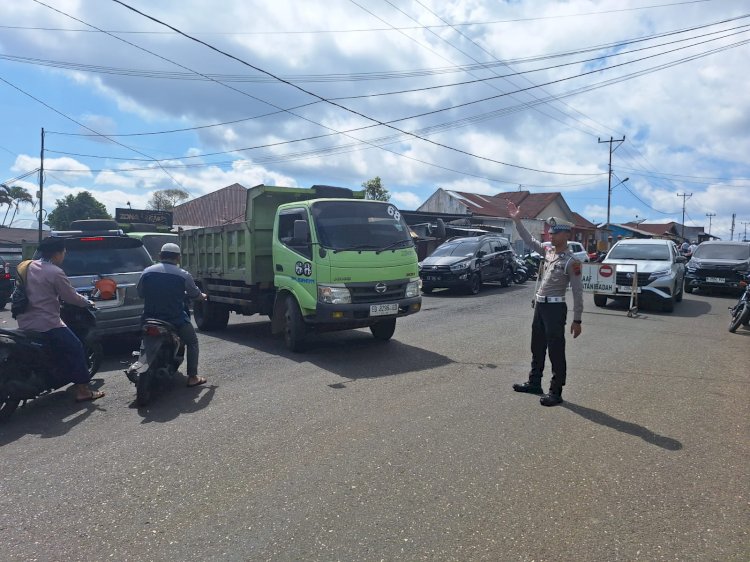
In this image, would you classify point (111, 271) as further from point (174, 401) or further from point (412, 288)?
point (412, 288)

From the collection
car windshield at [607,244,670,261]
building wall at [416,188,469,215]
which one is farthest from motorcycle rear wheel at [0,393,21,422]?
building wall at [416,188,469,215]

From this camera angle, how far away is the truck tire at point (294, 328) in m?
8.12

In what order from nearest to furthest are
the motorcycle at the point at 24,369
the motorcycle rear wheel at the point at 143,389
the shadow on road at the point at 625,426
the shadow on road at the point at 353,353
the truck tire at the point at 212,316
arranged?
the shadow on road at the point at 625,426, the motorcycle at the point at 24,369, the motorcycle rear wheel at the point at 143,389, the shadow on road at the point at 353,353, the truck tire at the point at 212,316

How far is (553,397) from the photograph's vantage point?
5.61m

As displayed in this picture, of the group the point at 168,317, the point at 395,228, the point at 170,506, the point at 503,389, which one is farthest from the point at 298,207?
the point at 170,506

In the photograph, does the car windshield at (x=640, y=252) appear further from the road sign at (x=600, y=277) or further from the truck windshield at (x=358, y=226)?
the truck windshield at (x=358, y=226)

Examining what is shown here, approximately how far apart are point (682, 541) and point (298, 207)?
21.2 ft

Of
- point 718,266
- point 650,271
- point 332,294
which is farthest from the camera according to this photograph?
point 718,266

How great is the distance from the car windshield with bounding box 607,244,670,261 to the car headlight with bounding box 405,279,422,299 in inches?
352

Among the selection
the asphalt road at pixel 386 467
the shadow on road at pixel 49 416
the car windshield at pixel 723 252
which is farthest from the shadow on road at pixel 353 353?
the car windshield at pixel 723 252

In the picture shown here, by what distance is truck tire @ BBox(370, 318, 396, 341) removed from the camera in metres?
8.95

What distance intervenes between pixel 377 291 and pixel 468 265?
31.9ft

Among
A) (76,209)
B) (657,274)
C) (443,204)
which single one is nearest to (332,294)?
(657,274)

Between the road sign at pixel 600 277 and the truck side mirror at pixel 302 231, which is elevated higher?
the truck side mirror at pixel 302 231
